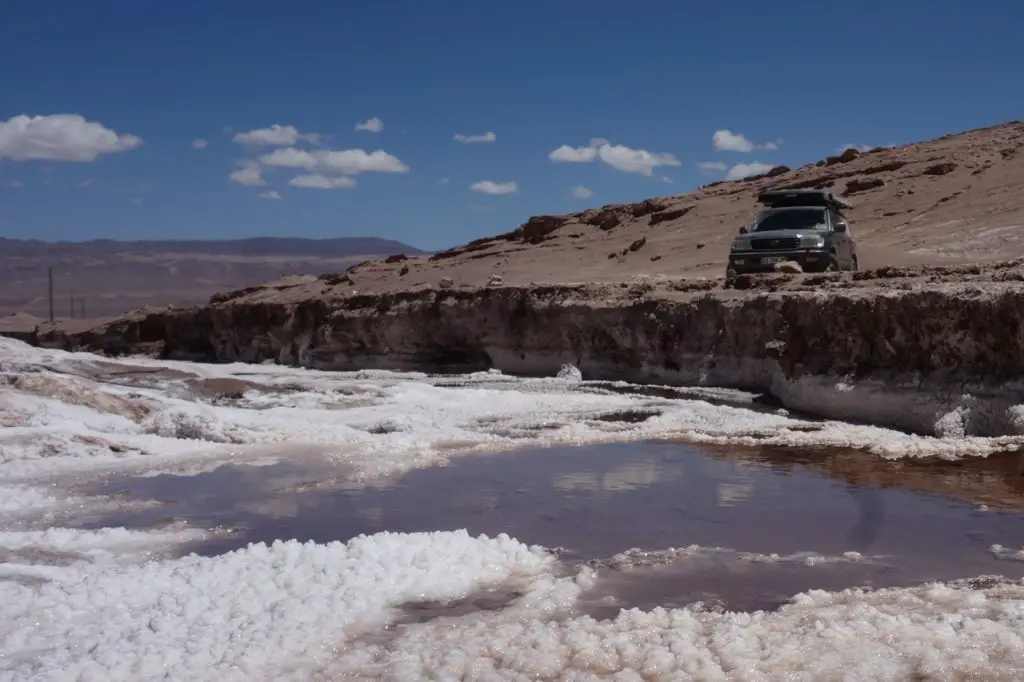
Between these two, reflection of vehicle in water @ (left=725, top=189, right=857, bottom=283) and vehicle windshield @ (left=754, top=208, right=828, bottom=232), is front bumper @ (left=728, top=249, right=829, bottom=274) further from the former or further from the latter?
vehicle windshield @ (left=754, top=208, right=828, bottom=232)

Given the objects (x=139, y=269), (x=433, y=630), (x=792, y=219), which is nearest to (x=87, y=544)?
(x=433, y=630)

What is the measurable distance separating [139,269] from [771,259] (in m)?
136

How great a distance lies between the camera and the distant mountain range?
110m

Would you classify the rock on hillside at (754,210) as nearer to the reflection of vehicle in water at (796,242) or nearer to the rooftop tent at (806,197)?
the rooftop tent at (806,197)

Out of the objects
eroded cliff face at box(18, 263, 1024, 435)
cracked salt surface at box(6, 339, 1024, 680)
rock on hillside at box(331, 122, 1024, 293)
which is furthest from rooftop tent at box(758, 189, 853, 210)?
cracked salt surface at box(6, 339, 1024, 680)

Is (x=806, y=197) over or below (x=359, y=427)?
over

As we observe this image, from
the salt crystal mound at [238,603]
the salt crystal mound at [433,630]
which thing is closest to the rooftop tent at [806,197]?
the salt crystal mound at [238,603]

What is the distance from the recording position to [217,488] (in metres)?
8.52

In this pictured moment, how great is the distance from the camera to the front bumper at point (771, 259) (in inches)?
630

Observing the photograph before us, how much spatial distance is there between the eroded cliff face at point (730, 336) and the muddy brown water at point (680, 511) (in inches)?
80.9

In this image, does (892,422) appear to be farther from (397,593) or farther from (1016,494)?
(397,593)

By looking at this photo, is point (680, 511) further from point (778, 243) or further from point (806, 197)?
point (806, 197)

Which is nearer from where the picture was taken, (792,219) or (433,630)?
(433,630)

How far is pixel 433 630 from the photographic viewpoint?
15.9ft
